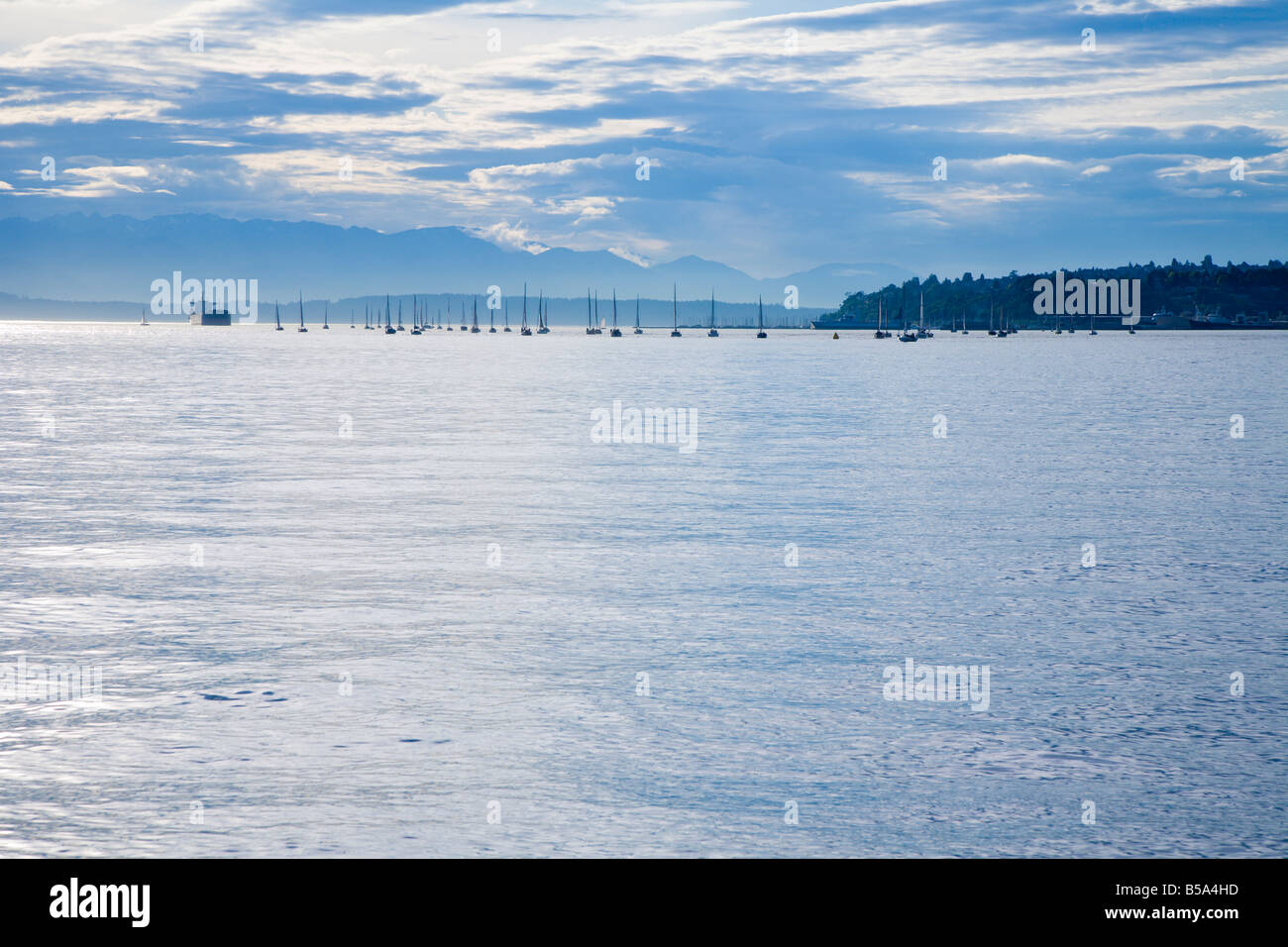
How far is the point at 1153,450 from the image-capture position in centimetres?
3195

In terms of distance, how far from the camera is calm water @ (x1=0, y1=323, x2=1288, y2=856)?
26.5 ft

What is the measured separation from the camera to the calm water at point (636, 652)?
8.07 metres

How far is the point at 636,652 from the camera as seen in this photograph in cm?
1220

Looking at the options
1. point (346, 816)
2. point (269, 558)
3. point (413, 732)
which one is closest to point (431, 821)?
point (346, 816)

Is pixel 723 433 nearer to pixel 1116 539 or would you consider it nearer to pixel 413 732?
pixel 1116 539

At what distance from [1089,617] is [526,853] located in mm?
8260

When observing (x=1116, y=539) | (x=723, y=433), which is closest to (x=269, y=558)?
(x=1116, y=539)

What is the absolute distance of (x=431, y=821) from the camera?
7.92m
